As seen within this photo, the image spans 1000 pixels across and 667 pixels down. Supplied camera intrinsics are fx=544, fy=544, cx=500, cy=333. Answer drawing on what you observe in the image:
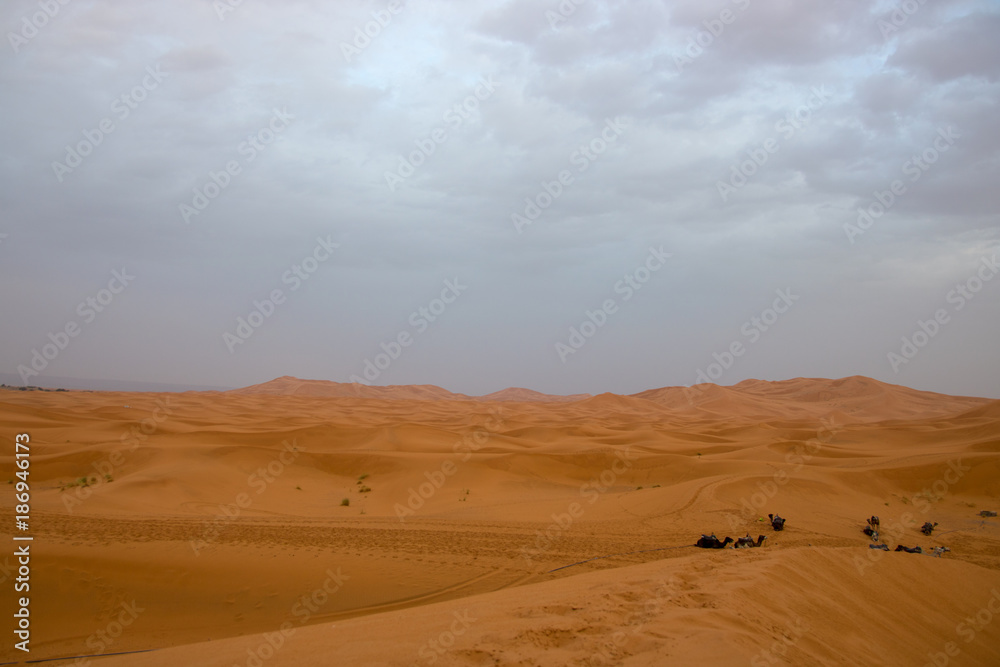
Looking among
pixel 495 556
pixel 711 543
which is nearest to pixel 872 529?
pixel 711 543

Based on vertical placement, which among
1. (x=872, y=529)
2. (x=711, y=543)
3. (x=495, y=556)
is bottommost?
(x=872, y=529)

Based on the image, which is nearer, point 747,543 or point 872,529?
point 747,543

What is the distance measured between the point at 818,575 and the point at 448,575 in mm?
5161

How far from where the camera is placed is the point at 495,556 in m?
9.34

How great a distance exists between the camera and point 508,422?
37.0 m

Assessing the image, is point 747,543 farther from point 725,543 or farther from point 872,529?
point 872,529

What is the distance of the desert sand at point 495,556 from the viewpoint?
5105mm

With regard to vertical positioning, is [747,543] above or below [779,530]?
above

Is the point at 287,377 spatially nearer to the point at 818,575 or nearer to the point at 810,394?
the point at 810,394

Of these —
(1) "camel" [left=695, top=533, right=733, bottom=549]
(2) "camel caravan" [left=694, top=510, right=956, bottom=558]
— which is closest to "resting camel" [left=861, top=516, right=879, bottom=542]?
(2) "camel caravan" [left=694, top=510, right=956, bottom=558]

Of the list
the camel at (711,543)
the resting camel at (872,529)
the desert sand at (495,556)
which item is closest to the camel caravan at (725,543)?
the camel at (711,543)

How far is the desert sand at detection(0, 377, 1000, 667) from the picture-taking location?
5.11 meters

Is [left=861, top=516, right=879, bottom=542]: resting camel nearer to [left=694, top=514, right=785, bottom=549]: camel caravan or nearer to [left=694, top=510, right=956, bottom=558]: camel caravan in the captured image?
[left=694, top=510, right=956, bottom=558]: camel caravan

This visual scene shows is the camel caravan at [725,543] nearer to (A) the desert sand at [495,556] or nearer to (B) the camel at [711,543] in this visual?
(B) the camel at [711,543]
